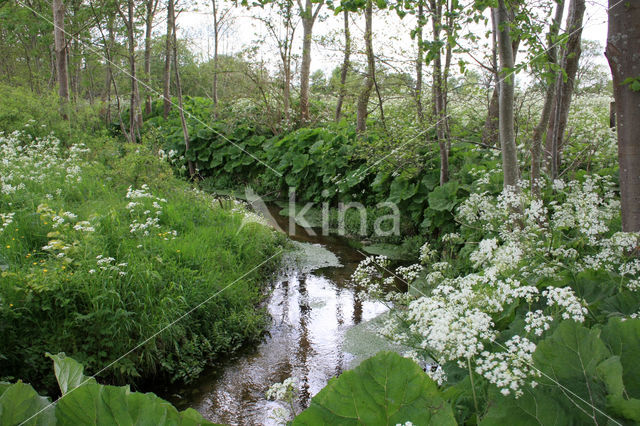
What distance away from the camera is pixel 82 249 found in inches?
150

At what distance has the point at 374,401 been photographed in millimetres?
882

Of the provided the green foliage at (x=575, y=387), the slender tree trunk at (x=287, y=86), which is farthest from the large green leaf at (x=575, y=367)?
the slender tree trunk at (x=287, y=86)

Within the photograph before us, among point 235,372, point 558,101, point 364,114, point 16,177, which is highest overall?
point 364,114

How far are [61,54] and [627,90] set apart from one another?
387 inches

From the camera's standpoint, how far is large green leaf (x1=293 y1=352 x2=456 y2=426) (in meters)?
0.87

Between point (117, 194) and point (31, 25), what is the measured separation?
8.18m

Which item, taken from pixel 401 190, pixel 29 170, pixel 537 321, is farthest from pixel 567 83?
pixel 29 170

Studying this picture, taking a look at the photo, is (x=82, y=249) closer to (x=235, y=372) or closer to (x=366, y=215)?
(x=235, y=372)

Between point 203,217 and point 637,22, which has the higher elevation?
point 637,22

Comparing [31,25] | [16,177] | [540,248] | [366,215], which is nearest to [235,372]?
[540,248]

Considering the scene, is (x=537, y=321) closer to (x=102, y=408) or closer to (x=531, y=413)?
(x=531, y=413)

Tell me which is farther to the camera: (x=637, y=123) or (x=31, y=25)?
(x=31, y=25)

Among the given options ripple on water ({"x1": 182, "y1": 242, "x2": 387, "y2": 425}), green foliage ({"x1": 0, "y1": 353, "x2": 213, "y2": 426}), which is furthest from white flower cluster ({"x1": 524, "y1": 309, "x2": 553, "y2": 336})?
ripple on water ({"x1": 182, "y1": 242, "x2": 387, "y2": 425})

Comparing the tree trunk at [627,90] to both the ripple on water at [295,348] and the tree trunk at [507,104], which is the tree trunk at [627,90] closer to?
the tree trunk at [507,104]
